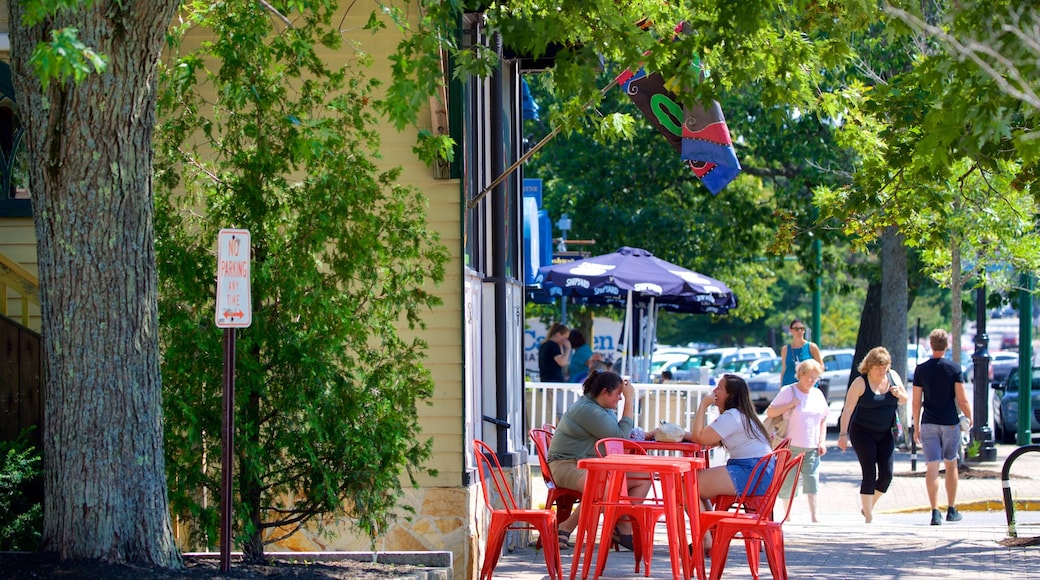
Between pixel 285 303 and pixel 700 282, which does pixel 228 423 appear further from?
pixel 700 282

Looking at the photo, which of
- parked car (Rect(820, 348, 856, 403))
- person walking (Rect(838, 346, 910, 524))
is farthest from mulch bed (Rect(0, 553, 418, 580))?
parked car (Rect(820, 348, 856, 403))

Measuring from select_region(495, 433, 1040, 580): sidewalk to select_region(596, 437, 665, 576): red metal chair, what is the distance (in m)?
0.23

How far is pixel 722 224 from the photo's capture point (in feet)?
87.8

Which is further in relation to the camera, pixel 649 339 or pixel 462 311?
pixel 649 339

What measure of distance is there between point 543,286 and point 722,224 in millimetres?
9139

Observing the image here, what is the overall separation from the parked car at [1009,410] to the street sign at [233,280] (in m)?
18.9

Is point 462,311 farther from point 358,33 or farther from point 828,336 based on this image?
point 828,336

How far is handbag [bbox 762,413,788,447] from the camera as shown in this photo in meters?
12.9

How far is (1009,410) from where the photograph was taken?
2266cm

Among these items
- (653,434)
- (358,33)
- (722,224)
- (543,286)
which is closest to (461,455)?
(653,434)

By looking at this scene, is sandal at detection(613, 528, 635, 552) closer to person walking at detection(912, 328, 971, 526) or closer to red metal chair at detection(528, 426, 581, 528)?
red metal chair at detection(528, 426, 581, 528)

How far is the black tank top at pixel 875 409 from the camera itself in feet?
40.9

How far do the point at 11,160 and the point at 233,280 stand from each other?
4.10 meters

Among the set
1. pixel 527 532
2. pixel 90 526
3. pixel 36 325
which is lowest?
pixel 527 532
